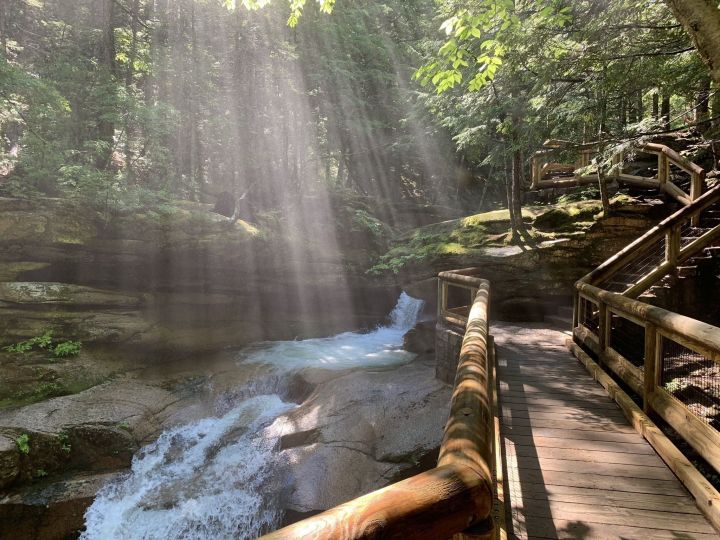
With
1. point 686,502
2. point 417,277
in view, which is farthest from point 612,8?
point 417,277

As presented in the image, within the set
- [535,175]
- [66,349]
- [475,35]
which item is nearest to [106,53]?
[66,349]

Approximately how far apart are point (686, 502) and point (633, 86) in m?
6.82

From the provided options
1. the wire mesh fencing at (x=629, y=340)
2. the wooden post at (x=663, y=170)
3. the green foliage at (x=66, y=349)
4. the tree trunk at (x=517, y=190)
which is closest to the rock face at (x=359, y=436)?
the wire mesh fencing at (x=629, y=340)

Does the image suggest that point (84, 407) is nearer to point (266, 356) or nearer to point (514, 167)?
point (266, 356)

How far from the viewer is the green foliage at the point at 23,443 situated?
7.19 meters

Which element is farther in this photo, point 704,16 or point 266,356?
point 266,356

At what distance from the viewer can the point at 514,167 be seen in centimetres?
1211

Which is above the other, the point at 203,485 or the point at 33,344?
the point at 33,344

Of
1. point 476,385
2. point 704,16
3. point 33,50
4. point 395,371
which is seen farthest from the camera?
point 33,50

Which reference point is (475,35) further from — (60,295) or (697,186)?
(60,295)

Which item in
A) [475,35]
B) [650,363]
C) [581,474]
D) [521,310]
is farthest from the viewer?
[521,310]

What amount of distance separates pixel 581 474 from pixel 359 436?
4.46 metres

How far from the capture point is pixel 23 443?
7.27 m

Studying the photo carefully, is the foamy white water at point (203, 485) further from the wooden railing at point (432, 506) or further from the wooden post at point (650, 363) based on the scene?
the wooden railing at point (432, 506)
